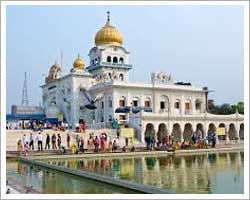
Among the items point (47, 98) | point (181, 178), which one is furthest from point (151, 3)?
point (47, 98)

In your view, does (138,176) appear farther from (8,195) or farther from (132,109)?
(132,109)

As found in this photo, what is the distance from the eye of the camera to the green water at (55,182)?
554 cm

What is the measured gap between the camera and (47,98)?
24062mm

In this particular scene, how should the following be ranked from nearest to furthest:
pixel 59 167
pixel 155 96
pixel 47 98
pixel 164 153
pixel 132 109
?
1. pixel 59 167
2. pixel 164 153
3. pixel 132 109
4. pixel 155 96
5. pixel 47 98

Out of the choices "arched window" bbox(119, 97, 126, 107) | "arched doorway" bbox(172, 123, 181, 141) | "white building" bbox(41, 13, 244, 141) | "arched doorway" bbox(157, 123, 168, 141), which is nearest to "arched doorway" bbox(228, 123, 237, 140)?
"white building" bbox(41, 13, 244, 141)

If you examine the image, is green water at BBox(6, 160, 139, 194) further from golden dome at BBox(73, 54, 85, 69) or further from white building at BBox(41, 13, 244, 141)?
golden dome at BBox(73, 54, 85, 69)

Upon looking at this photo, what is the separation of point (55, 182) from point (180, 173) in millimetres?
2028

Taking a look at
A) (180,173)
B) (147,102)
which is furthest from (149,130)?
(180,173)

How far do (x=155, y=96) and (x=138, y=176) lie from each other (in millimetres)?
14081

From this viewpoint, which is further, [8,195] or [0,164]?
[0,164]

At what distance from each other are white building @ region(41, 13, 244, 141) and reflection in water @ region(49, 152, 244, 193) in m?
7.26

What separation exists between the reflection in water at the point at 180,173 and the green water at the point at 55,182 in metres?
0.59

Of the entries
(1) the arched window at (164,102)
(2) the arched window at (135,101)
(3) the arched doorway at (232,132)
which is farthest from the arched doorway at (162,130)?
(1) the arched window at (164,102)

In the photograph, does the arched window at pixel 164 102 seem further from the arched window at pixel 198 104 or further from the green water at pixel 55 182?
the green water at pixel 55 182
